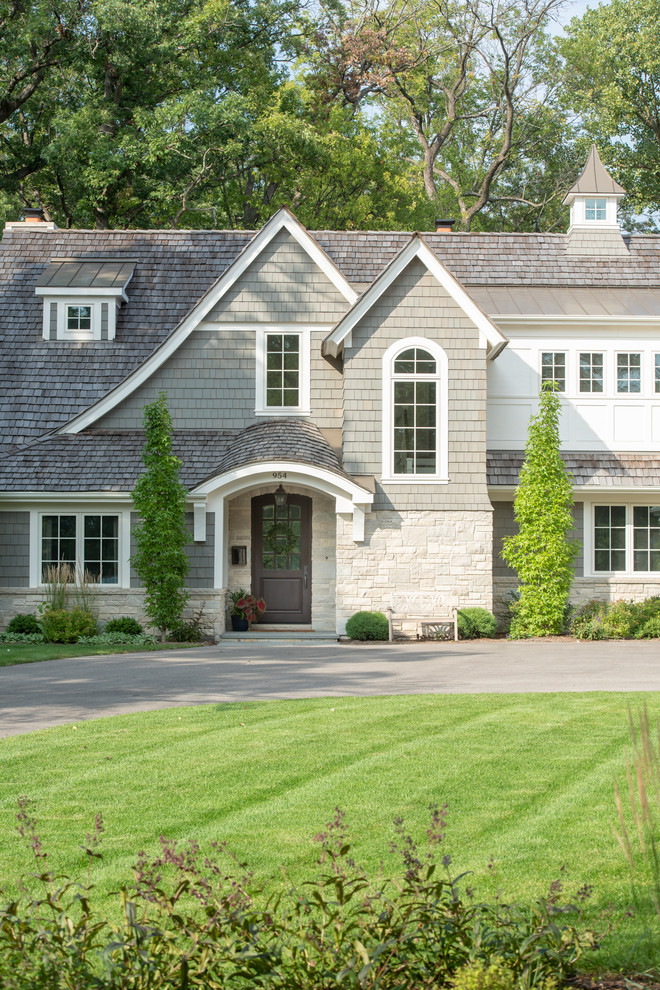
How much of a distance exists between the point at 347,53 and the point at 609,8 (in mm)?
9409

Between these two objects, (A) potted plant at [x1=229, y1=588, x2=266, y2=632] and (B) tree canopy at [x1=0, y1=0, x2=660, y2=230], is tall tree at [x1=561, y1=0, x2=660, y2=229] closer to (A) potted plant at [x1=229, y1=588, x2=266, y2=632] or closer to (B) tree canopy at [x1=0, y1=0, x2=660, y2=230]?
(B) tree canopy at [x1=0, y1=0, x2=660, y2=230]

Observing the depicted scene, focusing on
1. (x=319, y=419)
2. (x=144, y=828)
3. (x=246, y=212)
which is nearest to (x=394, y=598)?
(x=319, y=419)

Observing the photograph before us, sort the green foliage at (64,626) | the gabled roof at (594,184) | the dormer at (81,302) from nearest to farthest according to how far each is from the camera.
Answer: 1. the green foliage at (64,626)
2. the dormer at (81,302)
3. the gabled roof at (594,184)

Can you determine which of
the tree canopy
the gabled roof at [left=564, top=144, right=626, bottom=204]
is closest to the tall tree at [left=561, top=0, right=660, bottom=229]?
the tree canopy

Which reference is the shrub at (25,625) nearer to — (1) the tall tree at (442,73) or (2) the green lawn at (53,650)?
(2) the green lawn at (53,650)

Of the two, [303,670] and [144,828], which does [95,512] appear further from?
[144,828]

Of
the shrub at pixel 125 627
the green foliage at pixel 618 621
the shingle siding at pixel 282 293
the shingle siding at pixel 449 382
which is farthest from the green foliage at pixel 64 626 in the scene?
the green foliage at pixel 618 621

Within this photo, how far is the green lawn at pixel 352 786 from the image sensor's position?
17.2 feet

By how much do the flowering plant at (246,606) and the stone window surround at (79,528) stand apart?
202 centimetres

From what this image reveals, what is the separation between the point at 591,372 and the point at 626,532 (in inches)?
125

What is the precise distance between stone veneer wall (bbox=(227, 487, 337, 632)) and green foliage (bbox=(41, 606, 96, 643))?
3.01m

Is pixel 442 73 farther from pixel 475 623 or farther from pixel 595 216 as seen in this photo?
pixel 475 623

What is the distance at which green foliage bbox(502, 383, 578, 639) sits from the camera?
1748 centimetres

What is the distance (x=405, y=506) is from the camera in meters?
17.8
